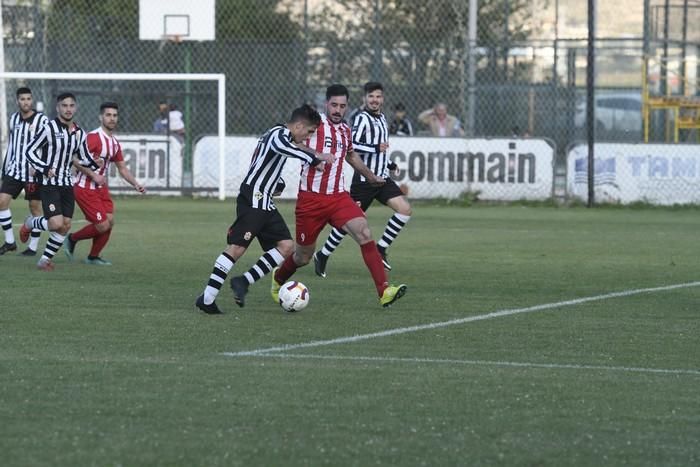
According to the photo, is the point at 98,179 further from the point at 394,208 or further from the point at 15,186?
the point at 394,208

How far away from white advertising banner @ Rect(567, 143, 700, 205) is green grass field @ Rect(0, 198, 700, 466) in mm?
10002

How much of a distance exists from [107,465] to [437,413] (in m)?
1.83

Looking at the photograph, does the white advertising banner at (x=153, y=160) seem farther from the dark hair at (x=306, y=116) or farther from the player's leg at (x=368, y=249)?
the dark hair at (x=306, y=116)

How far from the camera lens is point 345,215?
11.7m

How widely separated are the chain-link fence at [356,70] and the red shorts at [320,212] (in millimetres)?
15553

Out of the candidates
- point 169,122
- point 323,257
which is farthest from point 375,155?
point 169,122

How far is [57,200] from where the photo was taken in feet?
48.6

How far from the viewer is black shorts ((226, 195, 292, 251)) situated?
36.5 feet

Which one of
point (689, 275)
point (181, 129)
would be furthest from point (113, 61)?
point (689, 275)

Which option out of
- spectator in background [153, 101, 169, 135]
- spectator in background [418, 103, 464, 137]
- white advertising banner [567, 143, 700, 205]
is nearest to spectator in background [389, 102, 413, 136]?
spectator in background [418, 103, 464, 137]

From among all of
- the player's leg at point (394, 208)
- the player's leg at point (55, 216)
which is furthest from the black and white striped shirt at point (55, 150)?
the player's leg at point (394, 208)

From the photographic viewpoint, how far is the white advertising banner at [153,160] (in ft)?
89.2

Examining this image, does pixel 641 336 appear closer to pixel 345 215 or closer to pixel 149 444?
pixel 345 215

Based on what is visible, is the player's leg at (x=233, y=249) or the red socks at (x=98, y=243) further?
the red socks at (x=98, y=243)
